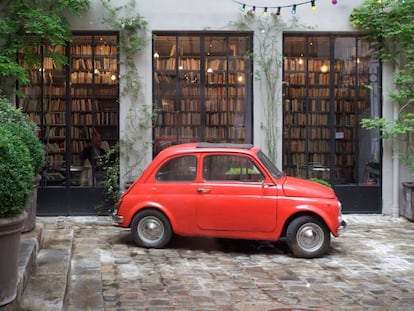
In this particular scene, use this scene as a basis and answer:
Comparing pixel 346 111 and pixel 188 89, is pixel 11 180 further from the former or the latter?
pixel 346 111

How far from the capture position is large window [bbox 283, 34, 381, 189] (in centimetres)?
1234

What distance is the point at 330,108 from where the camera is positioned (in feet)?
40.5

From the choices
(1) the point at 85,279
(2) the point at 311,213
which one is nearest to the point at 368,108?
(2) the point at 311,213

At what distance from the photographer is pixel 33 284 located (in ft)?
19.9

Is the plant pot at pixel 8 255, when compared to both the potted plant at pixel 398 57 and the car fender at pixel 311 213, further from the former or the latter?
the potted plant at pixel 398 57

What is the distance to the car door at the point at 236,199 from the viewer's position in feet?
28.4

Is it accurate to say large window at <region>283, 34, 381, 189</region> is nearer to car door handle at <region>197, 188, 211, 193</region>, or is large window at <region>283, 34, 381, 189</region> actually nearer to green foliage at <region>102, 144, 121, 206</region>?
green foliage at <region>102, 144, 121, 206</region>

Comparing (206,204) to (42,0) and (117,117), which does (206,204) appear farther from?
(42,0)

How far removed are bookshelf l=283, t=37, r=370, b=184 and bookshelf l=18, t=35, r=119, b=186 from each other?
139 inches

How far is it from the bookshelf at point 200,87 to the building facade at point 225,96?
0.02 m

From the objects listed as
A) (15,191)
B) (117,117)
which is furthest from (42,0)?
(15,191)

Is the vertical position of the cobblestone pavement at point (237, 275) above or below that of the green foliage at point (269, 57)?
below

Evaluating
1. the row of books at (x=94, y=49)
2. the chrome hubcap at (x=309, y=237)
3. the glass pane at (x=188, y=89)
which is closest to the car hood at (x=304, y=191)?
the chrome hubcap at (x=309, y=237)

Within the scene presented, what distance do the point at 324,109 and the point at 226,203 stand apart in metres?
4.55
